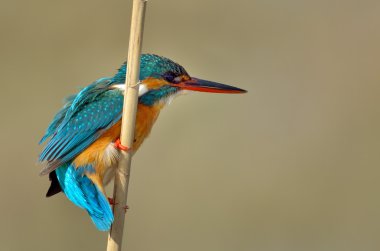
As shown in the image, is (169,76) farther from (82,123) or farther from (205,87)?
(82,123)

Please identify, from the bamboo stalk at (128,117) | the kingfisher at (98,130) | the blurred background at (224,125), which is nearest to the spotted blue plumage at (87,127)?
the kingfisher at (98,130)

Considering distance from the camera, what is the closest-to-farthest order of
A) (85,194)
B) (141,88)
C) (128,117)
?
(128,117)
(85,194)
(141,88)

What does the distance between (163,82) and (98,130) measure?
0.34 m

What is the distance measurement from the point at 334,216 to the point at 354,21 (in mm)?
1568

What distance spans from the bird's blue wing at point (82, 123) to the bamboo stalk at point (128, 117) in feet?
1.18

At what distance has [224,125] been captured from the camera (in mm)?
4328

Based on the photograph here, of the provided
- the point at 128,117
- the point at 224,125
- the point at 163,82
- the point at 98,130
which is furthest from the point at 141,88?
the point at 224,125

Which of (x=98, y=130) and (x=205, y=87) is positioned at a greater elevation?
(x=205, y=87)

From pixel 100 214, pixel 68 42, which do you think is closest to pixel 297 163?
pixel 68 42

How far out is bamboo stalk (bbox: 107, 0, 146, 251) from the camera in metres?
2.16

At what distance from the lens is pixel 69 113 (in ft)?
9.48

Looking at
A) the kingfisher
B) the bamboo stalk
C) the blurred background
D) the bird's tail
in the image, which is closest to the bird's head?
the kingfisher

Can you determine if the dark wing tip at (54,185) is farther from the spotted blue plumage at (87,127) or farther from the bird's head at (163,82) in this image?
the bird's head at (163,82)

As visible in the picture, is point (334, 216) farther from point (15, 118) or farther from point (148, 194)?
point (15, 118)
